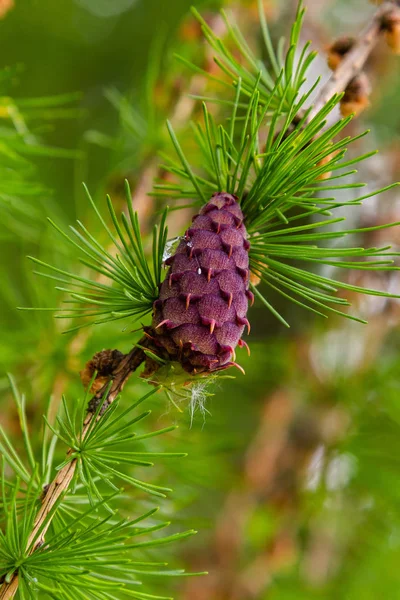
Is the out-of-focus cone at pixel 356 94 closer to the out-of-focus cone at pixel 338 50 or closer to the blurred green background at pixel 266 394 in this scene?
the out-of-focus cone at pixel 338 50

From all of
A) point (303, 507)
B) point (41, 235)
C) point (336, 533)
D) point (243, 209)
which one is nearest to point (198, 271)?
point (243, 209)

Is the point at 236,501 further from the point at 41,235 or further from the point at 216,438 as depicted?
the point at 41,235

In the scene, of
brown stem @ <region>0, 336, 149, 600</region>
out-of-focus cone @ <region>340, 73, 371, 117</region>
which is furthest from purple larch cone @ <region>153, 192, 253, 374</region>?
out-of-focus cone @ <region>340, 73, 371, 117</region>

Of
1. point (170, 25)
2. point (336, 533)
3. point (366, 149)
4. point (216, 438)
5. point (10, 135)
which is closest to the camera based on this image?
point (10, 135)

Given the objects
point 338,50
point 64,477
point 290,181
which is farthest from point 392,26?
point 64,477

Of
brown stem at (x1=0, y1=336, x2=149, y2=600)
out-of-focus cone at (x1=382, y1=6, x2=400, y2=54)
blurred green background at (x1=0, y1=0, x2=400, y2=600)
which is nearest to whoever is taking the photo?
brown stem at (x1=0, y1=336, x2=149, y2=600)

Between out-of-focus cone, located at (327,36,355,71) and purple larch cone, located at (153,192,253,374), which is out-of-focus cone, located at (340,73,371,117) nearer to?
out-of-focus cone, located at (327,36,355,71)

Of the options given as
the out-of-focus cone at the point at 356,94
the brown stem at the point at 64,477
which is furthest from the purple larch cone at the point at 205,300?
the out-of-focus cone at the point at 356,94
